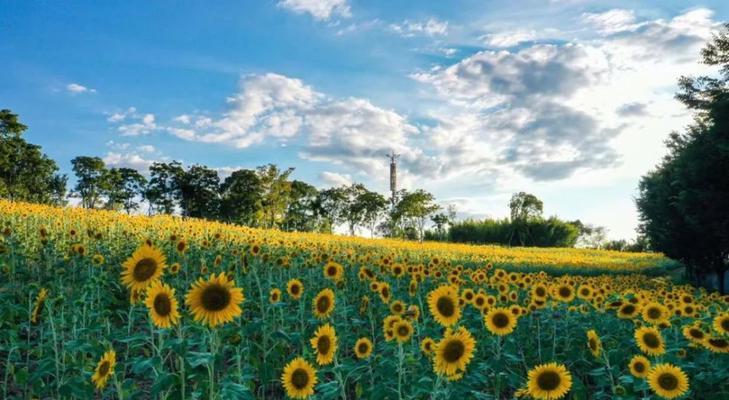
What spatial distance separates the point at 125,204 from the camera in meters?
71.1

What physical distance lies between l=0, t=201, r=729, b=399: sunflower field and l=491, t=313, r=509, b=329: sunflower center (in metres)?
0.02

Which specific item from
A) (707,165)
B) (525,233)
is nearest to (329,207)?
(525,233)

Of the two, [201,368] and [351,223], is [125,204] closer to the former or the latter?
[351,223]

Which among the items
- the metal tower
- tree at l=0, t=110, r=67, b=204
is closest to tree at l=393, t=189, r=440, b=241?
the metal tower

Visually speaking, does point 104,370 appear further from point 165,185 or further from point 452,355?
point 165,185

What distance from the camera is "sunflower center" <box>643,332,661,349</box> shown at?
369 centimetres

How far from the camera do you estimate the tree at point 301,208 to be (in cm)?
5828

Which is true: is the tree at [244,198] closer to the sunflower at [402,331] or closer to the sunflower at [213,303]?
the sunflower at [402,331]

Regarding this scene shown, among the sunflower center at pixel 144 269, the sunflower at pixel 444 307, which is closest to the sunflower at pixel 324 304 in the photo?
the sunflower at pixel 444 307

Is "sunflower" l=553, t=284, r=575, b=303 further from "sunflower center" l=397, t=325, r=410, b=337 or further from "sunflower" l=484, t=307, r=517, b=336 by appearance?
"sunflower center" l=397, t=325, r=410, b=337

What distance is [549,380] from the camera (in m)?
2.95

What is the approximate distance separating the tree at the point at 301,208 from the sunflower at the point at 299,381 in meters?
55.1

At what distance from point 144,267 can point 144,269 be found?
0.4 inches

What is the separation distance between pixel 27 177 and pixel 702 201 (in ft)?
188
